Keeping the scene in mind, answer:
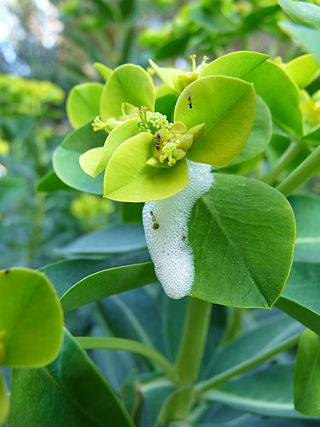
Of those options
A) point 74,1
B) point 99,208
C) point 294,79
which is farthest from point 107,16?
point 294,79

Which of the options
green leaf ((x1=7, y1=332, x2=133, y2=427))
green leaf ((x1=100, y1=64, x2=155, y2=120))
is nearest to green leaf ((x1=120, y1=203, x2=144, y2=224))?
green leaf ((x1=100, y1=64, x2=155, y2=120))

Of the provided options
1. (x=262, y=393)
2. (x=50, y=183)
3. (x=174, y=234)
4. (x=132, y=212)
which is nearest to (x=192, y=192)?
(x=174, y=234)

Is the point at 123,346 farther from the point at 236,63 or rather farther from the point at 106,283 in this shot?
the point at 236,63

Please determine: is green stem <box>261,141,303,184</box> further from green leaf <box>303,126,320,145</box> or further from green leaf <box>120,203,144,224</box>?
green leaf <box>120,203,144,224</box>

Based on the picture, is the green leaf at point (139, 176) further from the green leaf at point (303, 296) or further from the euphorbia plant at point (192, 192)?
the green leaf at point (303, 296)

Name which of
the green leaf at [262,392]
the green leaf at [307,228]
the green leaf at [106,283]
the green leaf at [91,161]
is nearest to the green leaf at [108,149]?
the green leaf at [91,161]

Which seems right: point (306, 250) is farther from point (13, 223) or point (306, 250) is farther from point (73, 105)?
point (13, 223)
